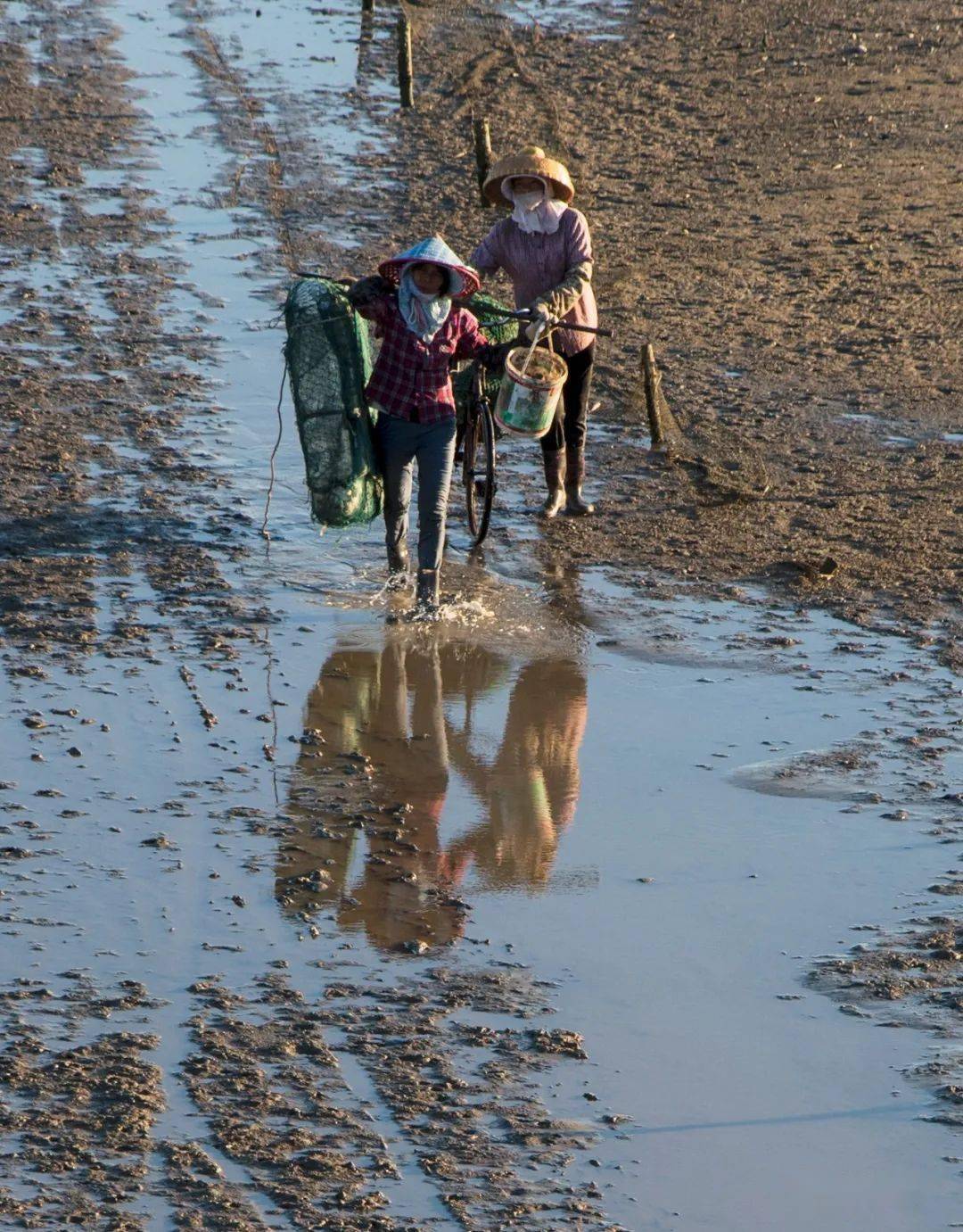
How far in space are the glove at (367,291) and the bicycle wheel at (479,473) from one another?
1.21 m

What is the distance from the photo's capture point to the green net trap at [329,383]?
8.44 metres

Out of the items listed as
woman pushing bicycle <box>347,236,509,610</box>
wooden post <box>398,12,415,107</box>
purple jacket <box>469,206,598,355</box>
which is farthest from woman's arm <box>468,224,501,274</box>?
wooden post <box>398,12,415,107</box>

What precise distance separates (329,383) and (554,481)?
177 cm

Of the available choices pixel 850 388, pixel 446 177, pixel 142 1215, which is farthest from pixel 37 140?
pixel 142 1215

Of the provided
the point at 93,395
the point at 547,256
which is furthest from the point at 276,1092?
the point at 93,395

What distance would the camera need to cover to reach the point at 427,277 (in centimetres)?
812

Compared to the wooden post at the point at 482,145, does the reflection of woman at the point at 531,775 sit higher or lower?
lower

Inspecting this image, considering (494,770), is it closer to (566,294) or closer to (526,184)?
(566,294)

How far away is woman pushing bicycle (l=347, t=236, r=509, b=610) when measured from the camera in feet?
26.7

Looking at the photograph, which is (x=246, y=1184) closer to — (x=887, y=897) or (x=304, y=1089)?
(x=304, y=1089)

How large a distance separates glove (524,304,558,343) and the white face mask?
1.89 ft

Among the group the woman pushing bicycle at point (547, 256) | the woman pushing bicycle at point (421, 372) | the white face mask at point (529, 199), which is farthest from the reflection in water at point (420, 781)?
the white face mask at point (529, 199)

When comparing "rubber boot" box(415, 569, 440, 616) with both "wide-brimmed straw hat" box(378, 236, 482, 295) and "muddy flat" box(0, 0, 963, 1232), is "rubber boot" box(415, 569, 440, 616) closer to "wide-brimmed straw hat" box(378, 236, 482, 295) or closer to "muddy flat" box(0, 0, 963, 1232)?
"muddy flat" box(0, 0, 963, 1232)

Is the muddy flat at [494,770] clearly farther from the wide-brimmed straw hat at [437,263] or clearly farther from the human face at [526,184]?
the human face at [526,184]
